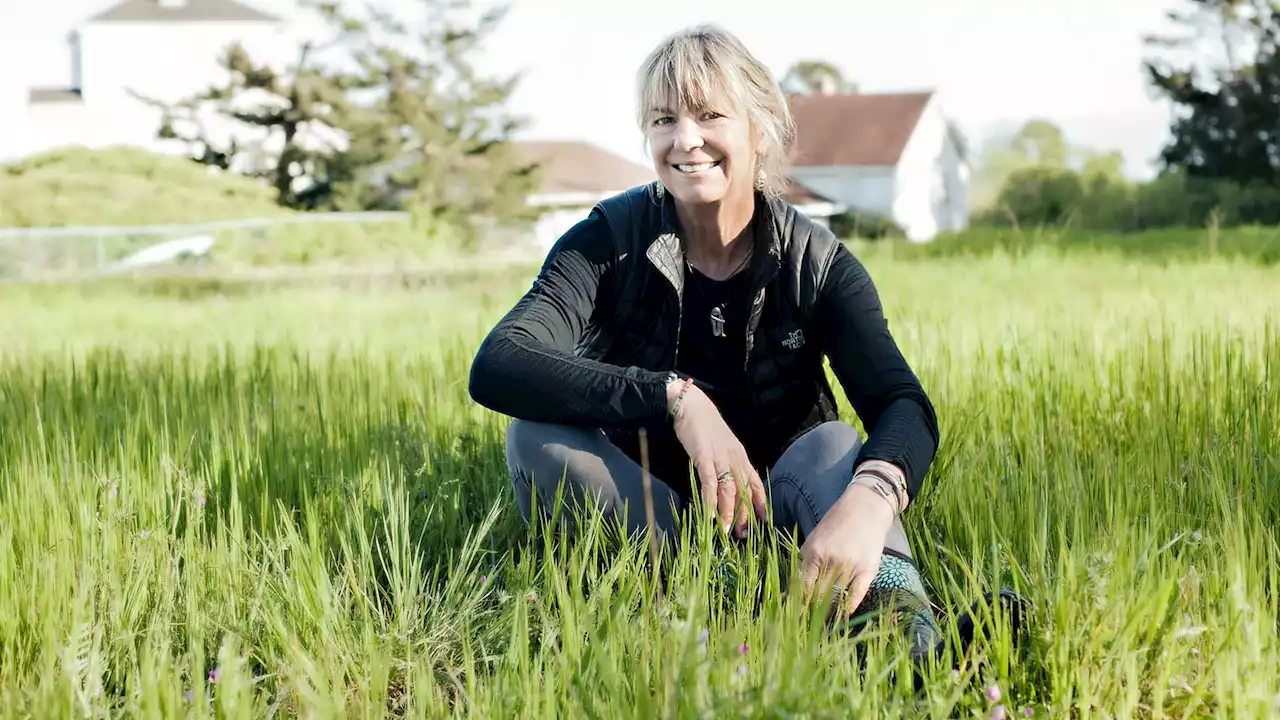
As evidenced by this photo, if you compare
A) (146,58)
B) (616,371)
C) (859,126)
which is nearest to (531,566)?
(616,371)

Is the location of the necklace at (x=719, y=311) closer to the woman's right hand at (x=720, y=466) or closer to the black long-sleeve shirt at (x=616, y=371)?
the black long-sleeve shirt at (x=616, y=371)

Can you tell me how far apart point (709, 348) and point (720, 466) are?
467mm

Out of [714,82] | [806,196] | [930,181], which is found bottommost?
[806,196]

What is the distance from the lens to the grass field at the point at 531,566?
5.24 feet

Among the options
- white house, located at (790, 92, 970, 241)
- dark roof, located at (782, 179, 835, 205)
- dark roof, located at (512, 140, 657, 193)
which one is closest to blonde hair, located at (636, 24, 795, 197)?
dark roof, located at (782, 179, 835, 205)

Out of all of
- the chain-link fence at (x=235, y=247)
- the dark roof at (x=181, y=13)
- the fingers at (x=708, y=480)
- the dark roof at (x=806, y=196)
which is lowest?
the chain-link fence at (x=235, y=247)

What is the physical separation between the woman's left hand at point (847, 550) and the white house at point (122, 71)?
4217cm

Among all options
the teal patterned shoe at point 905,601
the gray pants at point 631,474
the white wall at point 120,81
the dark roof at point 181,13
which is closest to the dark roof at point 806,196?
the white wall at point 120,81

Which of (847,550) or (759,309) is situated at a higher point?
(759,309)

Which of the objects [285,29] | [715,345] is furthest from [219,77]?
[715,345]

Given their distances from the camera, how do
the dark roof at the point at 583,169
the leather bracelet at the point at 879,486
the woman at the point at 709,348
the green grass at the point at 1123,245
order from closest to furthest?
the leather bracelet at the point at 879,486 → the woman at the point at 709,348 → the green grass at the point at 1123,245 → the dark roof at the point at 583,169

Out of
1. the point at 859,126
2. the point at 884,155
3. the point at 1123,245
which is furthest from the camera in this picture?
the point at 859,126

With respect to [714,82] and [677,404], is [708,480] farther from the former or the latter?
[714,82]

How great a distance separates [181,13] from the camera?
41.8 metres
